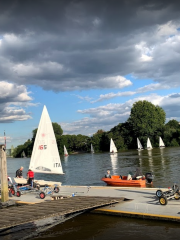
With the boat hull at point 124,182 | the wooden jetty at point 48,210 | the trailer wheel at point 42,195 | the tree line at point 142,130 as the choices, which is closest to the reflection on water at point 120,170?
the boat hull at point 124,182

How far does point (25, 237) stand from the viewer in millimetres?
12562

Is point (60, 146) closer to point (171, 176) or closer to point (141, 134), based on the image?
point (141, 134)

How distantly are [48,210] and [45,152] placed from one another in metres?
8.82

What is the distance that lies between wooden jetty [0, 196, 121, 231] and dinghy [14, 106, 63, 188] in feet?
21.1

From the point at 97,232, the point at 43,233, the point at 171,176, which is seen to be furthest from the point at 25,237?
the point at 171,176

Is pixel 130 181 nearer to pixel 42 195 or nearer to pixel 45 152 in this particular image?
pixel 45 152

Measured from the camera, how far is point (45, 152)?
21.8 meters

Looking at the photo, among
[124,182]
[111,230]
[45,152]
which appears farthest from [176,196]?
[45,152]

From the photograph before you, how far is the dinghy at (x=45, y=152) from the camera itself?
2167cm

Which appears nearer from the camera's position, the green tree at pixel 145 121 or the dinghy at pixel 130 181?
the dinghy at pixel 130 181

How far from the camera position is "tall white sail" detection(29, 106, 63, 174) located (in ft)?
71.1

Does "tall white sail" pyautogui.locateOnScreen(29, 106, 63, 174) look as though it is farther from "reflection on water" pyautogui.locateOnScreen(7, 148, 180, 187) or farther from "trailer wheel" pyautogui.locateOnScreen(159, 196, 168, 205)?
"trailer wheel" pyautogui.locateOnScreen(159, 196, 168, 205)

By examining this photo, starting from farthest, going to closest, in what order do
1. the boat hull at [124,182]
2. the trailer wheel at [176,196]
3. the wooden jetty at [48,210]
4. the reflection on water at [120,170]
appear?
the reflection on water at [120,170]
the boat hull at [124,182]
the trailer wheel at [176,196]
the wooden jetty at [48,210]

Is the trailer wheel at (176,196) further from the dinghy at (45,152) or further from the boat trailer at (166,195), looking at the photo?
the dinghy at (45,152)
